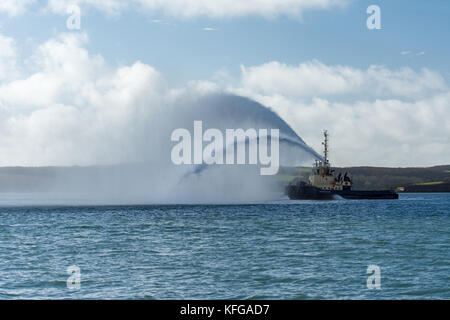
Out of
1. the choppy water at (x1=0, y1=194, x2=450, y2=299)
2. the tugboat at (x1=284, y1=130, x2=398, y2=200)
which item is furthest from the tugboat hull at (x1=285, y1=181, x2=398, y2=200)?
the choppy water at (x1=0, y1=194, x2=450, y2=299)

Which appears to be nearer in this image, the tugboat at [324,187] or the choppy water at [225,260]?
the choppy water at [225,260]

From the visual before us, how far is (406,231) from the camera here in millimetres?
41906

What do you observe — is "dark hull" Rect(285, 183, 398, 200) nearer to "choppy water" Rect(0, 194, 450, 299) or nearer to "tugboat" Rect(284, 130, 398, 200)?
"tugboat" Rect(284, 130, 398, 200)

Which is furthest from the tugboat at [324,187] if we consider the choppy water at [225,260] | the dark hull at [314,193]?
the choppy water at [225,260]

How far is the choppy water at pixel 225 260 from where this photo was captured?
63.6 ft

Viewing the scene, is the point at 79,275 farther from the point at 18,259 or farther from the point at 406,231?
the point at 406,231

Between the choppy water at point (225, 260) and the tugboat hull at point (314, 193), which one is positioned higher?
the tugboat hull at point (314, 193)

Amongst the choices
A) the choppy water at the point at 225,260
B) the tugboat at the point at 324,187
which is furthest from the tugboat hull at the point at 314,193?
the choppy water at the point at 225,260

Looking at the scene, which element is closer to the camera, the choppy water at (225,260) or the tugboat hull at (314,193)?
the choppy water at (225,260)

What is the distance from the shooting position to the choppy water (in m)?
19.4

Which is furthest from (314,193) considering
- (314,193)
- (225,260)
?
(225,260)

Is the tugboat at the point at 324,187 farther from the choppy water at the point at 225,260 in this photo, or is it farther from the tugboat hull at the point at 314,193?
the choppy water at the point at 225,260
